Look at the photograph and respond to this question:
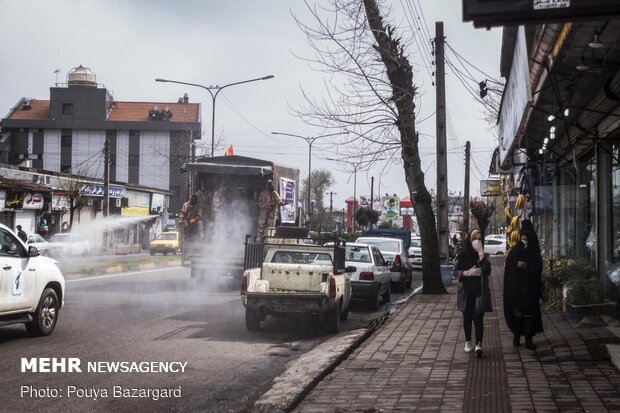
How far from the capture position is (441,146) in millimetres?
22125

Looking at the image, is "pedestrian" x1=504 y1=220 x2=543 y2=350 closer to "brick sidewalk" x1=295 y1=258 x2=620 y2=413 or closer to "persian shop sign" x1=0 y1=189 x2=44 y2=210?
"brick sidewalk" x1=295 y1=258 x2=620 y2=413

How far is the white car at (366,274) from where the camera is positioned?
16297 mm

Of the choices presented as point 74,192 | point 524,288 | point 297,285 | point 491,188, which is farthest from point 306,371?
point 74,192

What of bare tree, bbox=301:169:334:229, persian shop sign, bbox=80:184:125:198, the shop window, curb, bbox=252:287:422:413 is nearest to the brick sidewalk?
curb, bbox=252:287:422:413

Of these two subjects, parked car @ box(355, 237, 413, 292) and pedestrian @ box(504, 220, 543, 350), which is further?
parked car @ box(355, 237, 413, 292)

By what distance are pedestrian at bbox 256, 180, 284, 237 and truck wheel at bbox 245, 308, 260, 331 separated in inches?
341

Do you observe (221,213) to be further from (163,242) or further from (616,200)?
(163,242)

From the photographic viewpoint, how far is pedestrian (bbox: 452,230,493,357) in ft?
31.5

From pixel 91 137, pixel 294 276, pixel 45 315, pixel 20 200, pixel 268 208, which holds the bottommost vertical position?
pixel 45 315

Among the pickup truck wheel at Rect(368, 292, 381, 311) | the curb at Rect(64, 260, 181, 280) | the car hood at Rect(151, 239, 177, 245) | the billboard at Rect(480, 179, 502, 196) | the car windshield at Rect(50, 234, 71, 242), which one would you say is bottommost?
the pickup truck wheel at Rect(368, 292, 381, 311)

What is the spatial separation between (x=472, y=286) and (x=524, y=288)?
72 cm

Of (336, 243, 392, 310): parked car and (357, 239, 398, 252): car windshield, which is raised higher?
(357, 239, 398, 252): car windshield

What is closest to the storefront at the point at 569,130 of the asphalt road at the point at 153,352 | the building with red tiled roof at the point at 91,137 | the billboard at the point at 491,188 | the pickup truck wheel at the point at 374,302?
the pickup truck wheel at the point at 374,302

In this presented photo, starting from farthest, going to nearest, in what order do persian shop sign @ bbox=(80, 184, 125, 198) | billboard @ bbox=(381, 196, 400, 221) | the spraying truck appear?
billboard @ bbox=(381, 196, 400, 221) < persian shop sign @ bbox=(80, 184, 125, 198) < the spraying truck
